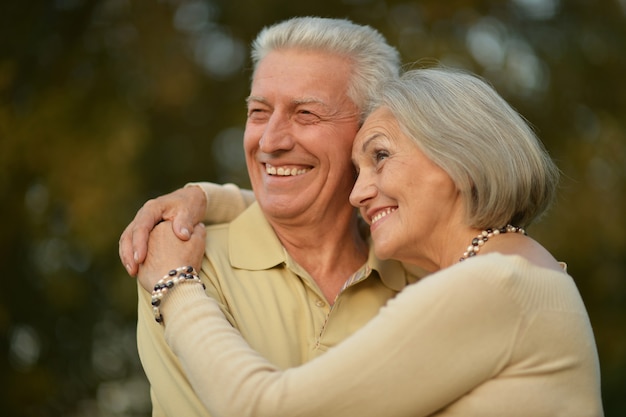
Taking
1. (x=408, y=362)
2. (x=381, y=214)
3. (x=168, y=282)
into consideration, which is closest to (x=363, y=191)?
(x=381, y=214)

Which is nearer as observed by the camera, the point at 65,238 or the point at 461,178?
the point at 461,178

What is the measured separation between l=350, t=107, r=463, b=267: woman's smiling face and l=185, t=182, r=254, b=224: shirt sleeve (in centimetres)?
61

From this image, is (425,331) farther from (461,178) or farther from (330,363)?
(461,178)

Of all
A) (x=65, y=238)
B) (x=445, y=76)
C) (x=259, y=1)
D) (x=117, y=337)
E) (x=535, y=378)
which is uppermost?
(x=259, y=1)

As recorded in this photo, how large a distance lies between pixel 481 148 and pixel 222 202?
3.53 feet

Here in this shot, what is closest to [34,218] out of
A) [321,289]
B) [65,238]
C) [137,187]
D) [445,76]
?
[65,238]

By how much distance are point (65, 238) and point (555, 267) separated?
5.29 metres

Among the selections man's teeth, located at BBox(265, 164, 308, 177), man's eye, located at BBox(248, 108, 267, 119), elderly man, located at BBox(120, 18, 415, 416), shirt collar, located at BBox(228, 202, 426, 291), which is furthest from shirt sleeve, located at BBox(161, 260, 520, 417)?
man's eye, located at BBox(248, 108, 267, 119)

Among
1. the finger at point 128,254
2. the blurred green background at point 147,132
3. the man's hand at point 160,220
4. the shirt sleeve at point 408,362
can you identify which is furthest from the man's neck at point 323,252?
the blurred green background at point 147,132

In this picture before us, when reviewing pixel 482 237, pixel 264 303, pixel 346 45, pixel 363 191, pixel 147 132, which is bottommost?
pixel 482 237

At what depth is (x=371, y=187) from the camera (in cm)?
283

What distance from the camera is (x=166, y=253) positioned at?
110 inches

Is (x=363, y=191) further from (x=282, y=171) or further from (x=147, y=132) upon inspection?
(x=147, y=132)

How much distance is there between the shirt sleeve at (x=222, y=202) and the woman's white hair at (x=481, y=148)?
31.4 inches
